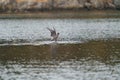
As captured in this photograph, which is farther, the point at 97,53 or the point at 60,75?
the point at 97,53

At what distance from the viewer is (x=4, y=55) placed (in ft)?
160

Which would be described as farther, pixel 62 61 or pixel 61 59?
pixel 61 59

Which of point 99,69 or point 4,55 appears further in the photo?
point 4,55

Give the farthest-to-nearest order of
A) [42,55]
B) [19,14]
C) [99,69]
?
[19,14], [42,55], [99,69]

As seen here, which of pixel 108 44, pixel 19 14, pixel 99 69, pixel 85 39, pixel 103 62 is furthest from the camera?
pixel 19 14

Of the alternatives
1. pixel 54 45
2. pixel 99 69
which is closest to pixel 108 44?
pixel 54 45

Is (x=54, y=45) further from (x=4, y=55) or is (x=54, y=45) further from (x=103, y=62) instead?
(x=103, y=62)

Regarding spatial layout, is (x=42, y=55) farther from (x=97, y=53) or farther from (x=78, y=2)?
(x=78, y=2)

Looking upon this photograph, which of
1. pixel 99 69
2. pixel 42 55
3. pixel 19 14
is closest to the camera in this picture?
pixel 99 69

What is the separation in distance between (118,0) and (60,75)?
338 feet

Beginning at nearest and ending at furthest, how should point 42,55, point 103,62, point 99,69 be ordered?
point 99,69
point 103,62
point 42,55

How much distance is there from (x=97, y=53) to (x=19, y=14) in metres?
87.1

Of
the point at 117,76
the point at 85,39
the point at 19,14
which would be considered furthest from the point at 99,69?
the point at 19,14

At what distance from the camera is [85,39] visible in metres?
63.1
